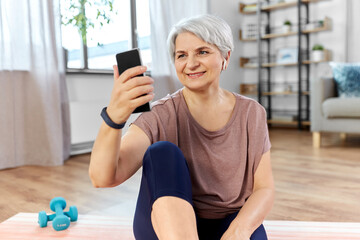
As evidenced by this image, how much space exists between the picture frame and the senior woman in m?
3.84

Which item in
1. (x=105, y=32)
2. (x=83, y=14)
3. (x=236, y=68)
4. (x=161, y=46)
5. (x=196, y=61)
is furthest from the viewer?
(x=236, y=68)

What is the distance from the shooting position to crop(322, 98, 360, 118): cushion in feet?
9.73

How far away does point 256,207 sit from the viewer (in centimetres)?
Answer: 91

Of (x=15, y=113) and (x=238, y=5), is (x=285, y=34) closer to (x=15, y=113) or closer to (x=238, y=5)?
(x=238, y=5)

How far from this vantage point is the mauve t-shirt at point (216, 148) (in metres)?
0.98

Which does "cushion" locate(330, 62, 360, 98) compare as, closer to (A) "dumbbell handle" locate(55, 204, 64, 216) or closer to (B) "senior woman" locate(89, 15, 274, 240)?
(B) "senior woman" locate(89, 15, 274, 240)

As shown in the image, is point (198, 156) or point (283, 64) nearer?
point (198, 156)

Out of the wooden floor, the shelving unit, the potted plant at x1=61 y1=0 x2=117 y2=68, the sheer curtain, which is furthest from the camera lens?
the shelving unit

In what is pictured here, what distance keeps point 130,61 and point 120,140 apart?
18cm

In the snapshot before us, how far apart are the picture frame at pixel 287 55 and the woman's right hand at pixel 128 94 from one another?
420 centimetres

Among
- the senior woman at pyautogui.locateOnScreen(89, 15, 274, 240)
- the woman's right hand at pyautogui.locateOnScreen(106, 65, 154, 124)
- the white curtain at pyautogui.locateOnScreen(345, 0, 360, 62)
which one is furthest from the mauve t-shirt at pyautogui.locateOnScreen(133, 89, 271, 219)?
the white curtain at pyautogui.locateOnScreen(345, 0, 360, 62)

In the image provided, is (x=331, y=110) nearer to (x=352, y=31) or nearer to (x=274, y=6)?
(x=352, y=31)

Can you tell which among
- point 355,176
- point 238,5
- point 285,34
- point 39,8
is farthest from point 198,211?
point 238,5

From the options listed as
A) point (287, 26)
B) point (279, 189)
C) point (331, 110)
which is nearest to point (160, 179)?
point (279, 189)
